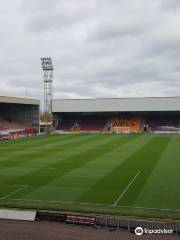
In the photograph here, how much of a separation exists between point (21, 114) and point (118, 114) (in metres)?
26.5

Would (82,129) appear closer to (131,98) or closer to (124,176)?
(131,98)

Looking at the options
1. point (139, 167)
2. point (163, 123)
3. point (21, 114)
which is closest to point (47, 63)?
point (21, 114)

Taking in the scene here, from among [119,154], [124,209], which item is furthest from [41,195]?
[119,154]

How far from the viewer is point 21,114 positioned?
8144 centimetres

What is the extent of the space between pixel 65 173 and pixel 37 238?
13.0 m

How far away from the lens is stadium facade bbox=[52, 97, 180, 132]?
83812mm

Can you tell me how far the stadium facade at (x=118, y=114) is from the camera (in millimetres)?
83812

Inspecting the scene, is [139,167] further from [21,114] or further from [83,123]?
[83,123]

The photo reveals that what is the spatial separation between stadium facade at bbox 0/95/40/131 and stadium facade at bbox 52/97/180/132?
1035 cm

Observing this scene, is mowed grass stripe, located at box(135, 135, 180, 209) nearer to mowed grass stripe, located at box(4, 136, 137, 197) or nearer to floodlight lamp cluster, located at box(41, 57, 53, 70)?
mowed grass stripe, located at box(4, 136, 137, 197)

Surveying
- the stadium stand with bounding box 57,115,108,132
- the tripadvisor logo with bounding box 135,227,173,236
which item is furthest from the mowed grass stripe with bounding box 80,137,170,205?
the stadium stand with bounding box 57,115,108,132

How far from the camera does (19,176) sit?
984 inches

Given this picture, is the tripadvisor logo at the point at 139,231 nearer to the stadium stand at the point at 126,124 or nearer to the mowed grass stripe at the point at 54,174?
the mowed grass stripe at the point at 54,174

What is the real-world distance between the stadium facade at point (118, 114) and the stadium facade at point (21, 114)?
34.0 feet
